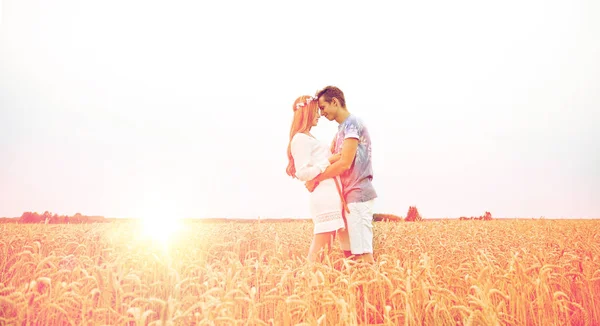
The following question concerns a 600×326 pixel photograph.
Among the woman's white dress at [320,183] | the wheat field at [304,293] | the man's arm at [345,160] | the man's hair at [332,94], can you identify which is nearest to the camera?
the wheat field at [304,293]

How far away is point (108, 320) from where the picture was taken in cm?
380

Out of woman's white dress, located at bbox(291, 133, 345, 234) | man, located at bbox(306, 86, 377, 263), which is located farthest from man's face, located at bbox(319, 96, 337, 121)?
woman's white dress, located at bbox(291, 133, 345, 234)

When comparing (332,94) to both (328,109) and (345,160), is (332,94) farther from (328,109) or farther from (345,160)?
(345,160)

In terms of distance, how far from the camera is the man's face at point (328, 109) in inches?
178

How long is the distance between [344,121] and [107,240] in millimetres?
7133

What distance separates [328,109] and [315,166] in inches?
24.8

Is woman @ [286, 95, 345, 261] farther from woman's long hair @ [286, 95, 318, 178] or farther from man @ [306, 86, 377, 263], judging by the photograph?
man @ [306, 86, 377, 263]

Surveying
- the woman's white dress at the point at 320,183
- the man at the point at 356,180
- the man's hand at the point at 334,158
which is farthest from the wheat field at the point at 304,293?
the man's hand at the point at 334,158

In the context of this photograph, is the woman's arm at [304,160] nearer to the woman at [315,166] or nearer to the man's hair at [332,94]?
the woman at [315,166]

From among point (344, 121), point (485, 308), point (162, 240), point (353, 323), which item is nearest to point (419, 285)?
point (485, 308)

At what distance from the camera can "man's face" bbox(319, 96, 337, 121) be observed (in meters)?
4.52

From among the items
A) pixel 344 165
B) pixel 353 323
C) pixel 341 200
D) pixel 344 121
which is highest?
pixel 344 121

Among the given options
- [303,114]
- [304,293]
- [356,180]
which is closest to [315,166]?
[356,180]

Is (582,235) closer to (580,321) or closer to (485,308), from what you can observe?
(580,321)
